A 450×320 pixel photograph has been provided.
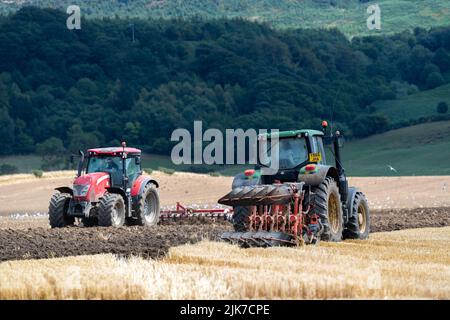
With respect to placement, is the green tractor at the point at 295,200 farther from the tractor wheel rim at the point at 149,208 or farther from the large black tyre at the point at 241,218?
the tractor wheel rim at the point at 149,208

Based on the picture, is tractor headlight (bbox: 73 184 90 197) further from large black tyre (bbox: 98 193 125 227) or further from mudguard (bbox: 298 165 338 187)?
mudguard (bbox: 298 165 338 187)

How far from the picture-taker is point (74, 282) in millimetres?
11156

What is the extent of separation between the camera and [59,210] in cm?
2417

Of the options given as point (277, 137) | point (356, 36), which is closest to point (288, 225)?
point (277, 137)

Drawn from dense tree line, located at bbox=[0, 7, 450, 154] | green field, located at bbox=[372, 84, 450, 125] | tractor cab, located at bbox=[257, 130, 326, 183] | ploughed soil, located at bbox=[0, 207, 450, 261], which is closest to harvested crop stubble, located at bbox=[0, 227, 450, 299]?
ploughed soil, located at bbox=[0, 207, 450, 261]

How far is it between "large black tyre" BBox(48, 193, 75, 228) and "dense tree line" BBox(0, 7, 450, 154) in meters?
69.2

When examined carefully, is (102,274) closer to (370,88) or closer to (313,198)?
(313,198)

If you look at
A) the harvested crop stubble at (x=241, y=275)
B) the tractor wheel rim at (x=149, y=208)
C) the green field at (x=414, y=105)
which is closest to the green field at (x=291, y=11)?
the green field at (x=414, y=105)

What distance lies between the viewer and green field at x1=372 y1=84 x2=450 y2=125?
347ft

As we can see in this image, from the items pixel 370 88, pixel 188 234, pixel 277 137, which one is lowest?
pixel 188 234

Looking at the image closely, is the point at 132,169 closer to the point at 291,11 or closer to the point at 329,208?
the point at 329,208

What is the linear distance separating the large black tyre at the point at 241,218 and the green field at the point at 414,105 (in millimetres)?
84386
